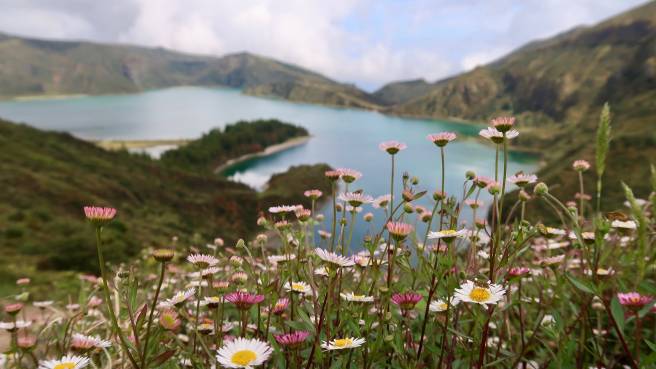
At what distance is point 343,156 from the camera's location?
130m

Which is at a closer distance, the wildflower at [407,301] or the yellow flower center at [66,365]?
the yellow flower center at [66,365]

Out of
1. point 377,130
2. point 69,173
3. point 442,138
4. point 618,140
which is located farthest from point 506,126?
point 377,130

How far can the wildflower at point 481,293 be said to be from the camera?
200 cm

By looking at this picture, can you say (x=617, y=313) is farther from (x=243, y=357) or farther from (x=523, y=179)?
(x=243, y=357)

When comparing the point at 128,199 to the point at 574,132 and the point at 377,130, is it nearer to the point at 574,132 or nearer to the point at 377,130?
the point at 377,130

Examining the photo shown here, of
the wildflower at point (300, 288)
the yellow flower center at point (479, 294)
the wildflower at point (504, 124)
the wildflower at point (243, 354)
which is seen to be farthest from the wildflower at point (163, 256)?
the wildflower at point (504, 124)

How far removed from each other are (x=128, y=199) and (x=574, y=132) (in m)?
170

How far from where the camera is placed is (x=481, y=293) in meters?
2.12

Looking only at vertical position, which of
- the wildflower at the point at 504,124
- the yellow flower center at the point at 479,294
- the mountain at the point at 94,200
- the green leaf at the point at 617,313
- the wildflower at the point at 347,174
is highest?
the wildflower at the point at 504,124

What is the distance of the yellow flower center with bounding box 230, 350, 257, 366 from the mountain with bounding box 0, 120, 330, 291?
24.7 ft

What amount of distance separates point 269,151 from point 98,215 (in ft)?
517

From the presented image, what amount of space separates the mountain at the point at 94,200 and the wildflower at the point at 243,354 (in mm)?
7424

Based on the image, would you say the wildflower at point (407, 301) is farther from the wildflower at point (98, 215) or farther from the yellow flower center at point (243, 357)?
the wildflower at point (98, 215)

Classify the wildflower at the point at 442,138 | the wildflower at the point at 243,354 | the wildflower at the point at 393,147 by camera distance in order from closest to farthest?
the wildflower at the point at 243,354
the wildflower at the point at 442,138
the wildflower at the point at 393,147
